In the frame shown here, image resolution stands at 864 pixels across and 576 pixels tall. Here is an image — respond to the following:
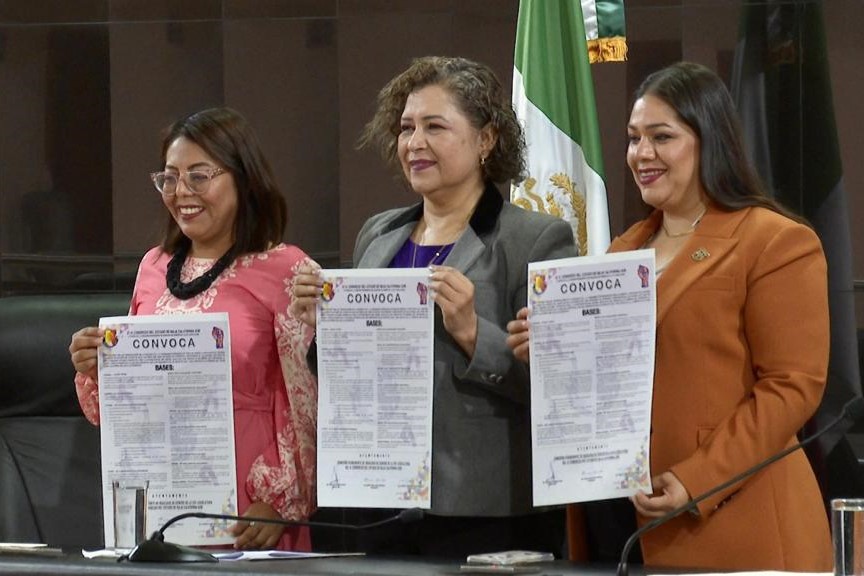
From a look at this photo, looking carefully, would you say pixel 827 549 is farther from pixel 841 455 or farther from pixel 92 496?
pixel 92 496

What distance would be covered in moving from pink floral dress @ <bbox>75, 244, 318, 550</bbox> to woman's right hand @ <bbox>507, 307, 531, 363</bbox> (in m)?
0.53

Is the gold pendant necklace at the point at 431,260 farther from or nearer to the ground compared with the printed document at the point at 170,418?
farther from the ground

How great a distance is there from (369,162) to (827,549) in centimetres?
202

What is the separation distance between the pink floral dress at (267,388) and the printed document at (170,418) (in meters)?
0.20

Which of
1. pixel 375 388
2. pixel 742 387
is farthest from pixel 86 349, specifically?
pixel 742 387

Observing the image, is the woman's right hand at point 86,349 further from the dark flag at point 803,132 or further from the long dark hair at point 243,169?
the dark flag at point 803,132

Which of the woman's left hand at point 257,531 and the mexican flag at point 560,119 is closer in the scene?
the woman's left hand at point 257,531

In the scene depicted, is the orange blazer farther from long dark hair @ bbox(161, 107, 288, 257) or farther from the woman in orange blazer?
long dark hair @ bbox(161, 107, 288, 257)

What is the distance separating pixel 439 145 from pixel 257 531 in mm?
877

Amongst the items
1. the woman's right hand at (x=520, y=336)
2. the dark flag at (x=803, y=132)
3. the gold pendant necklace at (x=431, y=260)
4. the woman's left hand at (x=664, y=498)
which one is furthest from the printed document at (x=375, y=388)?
the dark flag at (x=803, y=132)

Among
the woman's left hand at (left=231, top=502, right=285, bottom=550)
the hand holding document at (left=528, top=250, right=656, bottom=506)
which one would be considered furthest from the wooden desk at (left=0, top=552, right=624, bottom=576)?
the woman's left hand at (left=231, top=502, right=285, bottom=550)

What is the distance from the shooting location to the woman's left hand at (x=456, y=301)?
9.07 ft

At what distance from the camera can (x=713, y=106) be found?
290 centimetres

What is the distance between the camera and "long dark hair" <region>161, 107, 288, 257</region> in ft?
10.7
